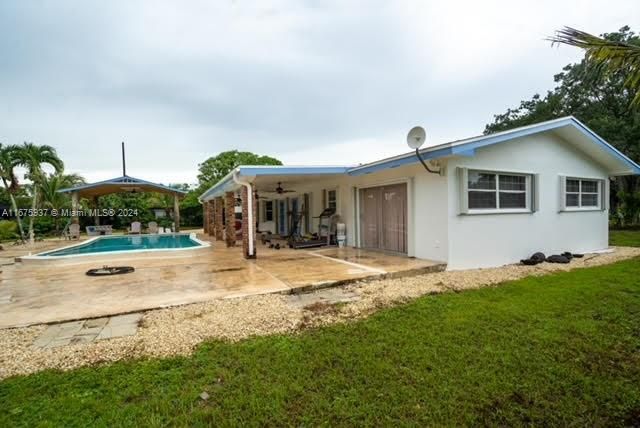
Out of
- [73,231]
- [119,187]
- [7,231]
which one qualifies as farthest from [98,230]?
[7,231]

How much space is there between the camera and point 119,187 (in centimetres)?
1822

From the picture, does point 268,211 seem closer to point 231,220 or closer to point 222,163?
point 231,220

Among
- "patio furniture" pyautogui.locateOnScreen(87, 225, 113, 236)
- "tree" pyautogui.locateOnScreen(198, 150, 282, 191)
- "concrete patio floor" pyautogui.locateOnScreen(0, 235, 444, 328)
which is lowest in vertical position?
"concrete patio floor" pyautogui.locateOnScreen(0, 235, 444, 328)

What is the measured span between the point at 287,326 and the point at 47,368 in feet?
8.38

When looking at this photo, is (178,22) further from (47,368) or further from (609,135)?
(609,135)

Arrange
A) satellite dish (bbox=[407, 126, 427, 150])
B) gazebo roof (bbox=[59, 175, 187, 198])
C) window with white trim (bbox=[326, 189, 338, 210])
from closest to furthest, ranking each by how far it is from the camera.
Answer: satellite dish (bbox=[407, 126, 427, 150]), window with white trim (bbox=[326, 189, 338, 210]), gazebo roof (bbox=[59, 175, 187, 198])

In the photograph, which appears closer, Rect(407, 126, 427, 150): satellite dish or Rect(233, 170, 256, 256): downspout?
Rect(407, 126, 427, 150): satellite dish

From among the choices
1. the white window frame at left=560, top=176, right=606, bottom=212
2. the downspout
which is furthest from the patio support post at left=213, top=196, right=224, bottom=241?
the white window frame at left=560, top=176, right=606, bottom=212

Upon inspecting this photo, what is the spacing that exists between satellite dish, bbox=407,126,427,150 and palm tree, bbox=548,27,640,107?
3.73 metres

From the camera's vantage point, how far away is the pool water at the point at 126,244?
1250 cm

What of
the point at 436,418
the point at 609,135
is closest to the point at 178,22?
the point at 436,418

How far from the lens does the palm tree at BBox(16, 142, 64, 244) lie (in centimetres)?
1642

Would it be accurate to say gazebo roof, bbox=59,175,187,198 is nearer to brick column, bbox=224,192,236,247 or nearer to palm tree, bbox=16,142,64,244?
palm tree, bbox=16,142,64,244

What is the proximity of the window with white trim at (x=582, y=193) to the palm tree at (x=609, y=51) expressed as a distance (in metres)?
8.18
